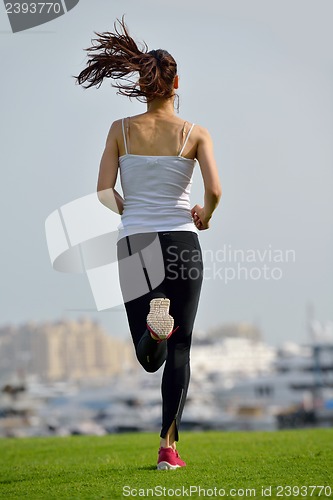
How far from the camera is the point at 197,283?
4.39 metres

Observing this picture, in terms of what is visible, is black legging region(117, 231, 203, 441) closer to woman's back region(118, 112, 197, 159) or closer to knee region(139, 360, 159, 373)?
knee region(139, 360, 159, 373)

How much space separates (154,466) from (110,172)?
1.57 metres

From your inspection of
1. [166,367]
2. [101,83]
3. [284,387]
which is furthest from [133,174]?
[284,387]

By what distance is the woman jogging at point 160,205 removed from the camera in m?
4.33

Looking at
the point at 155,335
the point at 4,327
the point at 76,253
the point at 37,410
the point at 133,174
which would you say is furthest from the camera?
the point at 4,327

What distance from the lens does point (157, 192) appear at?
432cm

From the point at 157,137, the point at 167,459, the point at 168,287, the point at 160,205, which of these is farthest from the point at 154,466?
the point at 157,137

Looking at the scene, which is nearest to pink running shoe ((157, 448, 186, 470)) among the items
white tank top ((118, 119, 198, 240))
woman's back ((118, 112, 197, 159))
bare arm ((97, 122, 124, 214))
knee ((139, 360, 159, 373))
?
knee ((139, 360, 159, 373))

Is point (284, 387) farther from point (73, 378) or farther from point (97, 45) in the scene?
point (97, 45)

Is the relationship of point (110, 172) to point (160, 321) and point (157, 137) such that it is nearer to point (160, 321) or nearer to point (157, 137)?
point (157, 137)

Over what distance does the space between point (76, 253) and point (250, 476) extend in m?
1.45

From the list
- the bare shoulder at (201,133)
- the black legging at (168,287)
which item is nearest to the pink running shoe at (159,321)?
the black legging at (168,287)

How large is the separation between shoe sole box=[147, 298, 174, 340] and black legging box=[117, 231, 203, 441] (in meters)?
0.16

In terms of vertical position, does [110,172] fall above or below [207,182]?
above
